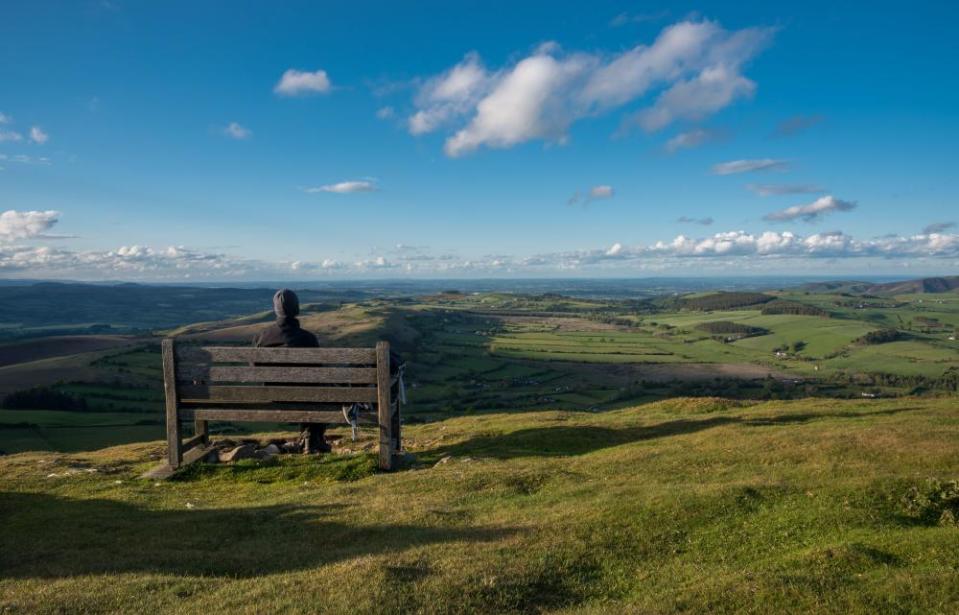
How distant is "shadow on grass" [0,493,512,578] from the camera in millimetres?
7957

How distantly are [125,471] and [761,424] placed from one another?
1778 centimetres

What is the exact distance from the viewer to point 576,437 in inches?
659

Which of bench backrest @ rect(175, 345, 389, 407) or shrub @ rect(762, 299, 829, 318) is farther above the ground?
bench backrest @ rect(175, 345, 389, 407)

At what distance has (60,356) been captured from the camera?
111500mm

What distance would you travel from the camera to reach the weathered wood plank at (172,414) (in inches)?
549

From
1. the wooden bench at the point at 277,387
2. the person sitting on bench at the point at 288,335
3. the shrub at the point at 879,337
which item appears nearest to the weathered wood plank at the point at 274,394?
the wooden bench at the point at 277,387

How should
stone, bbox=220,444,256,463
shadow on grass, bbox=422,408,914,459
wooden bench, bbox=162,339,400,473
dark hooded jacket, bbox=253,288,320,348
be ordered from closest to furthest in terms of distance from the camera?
wooden bench, bbox=162,339,400,473 → stone, bbox=220,444,256,463 → dark hooded jacket, bbox=253,288,320,348 → shadow on grass, bbox=422,408,914,459

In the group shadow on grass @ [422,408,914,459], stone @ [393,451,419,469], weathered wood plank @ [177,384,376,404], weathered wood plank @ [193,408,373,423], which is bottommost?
shadow on grass @ [422,408,914,459]

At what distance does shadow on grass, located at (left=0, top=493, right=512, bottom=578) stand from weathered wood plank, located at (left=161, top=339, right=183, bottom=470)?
2.71 m

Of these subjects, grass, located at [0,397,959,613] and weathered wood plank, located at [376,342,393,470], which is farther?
weathered wood plank, located at [376,342,393,470]

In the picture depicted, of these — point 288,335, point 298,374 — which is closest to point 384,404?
point 298,374

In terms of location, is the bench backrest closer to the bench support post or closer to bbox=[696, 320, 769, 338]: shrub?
the bench support post

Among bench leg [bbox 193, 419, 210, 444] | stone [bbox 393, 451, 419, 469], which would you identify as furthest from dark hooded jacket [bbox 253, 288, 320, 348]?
stone [bbox 393, 451, 419, 469]

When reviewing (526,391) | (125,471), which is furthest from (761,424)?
(526,391)
